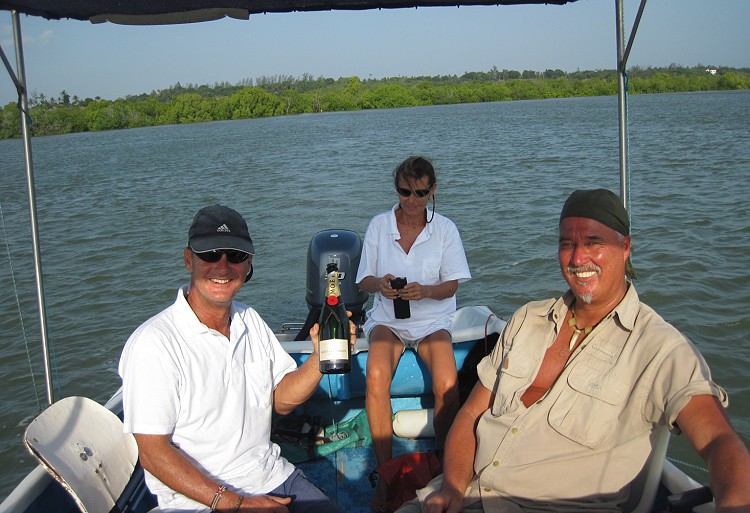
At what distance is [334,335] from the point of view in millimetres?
2961

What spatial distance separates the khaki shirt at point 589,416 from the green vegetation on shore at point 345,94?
2179 inches

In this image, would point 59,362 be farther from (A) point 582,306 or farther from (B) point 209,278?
(A) point 582,306

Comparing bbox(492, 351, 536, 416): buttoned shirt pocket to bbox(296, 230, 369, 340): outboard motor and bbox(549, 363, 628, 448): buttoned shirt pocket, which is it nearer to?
bbox(549, 363, 628, 448): buttoned shirt pocket

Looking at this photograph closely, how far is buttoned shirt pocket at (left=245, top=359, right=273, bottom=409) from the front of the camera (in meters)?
2.66

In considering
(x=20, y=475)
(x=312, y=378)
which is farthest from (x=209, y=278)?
(x=20, y=475)

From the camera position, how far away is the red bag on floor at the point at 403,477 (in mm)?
2984

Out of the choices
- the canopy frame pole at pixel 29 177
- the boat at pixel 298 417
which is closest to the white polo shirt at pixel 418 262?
the boat at pixel 298 417

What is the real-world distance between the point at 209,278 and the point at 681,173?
16.1 meters

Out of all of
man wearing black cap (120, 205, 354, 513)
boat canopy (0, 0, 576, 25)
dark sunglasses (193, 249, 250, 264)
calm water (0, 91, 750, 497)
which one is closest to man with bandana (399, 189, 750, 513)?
man wearing black cap (120, 205, 354, 513)

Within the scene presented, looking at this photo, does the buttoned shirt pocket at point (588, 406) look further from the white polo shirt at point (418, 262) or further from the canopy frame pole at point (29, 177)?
the canopy frame pole at point (29, 177)

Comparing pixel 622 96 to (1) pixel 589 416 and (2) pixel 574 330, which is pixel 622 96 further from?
(1) pixel 589 416

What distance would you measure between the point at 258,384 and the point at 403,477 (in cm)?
81

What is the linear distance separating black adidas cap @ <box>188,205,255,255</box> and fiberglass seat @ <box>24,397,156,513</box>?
2.61 feet

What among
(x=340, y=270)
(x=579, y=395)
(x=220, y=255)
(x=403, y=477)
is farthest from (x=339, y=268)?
(x=579, y=395)
